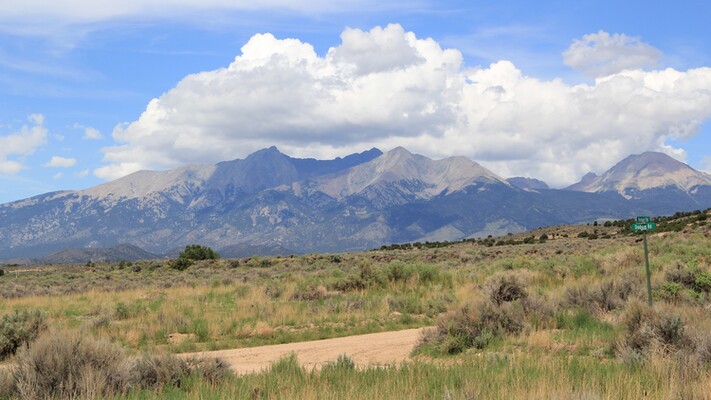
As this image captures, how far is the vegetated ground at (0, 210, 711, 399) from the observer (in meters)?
7.92

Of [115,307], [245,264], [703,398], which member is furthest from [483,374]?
[245,264]

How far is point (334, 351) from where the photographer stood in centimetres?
1422

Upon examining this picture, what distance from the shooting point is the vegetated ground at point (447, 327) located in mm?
7918

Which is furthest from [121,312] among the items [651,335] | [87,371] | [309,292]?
[651,335]

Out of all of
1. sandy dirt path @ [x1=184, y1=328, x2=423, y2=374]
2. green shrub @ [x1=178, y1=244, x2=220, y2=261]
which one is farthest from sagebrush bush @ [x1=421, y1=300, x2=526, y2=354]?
green shrub @ [x1=178, y1=244, x2=220, y2=261]

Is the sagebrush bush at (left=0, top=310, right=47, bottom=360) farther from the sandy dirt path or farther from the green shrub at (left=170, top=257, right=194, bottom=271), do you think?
the green shrub at (left=170, top=257, right=194, bottom=271)

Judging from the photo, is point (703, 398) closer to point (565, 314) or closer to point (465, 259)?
point (565, 314)

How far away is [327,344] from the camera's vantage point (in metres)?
15.7

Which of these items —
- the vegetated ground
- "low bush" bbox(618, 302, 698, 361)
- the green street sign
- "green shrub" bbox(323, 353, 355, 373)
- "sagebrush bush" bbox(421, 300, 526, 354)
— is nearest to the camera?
the vegetated ground

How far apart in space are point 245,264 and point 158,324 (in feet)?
140

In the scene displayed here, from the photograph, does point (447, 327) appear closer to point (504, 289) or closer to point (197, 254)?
point (504, 289)

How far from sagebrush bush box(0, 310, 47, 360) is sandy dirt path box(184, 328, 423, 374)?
472cm

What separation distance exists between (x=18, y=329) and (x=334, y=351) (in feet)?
25.8

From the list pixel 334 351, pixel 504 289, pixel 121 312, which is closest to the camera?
pixel 334 351
